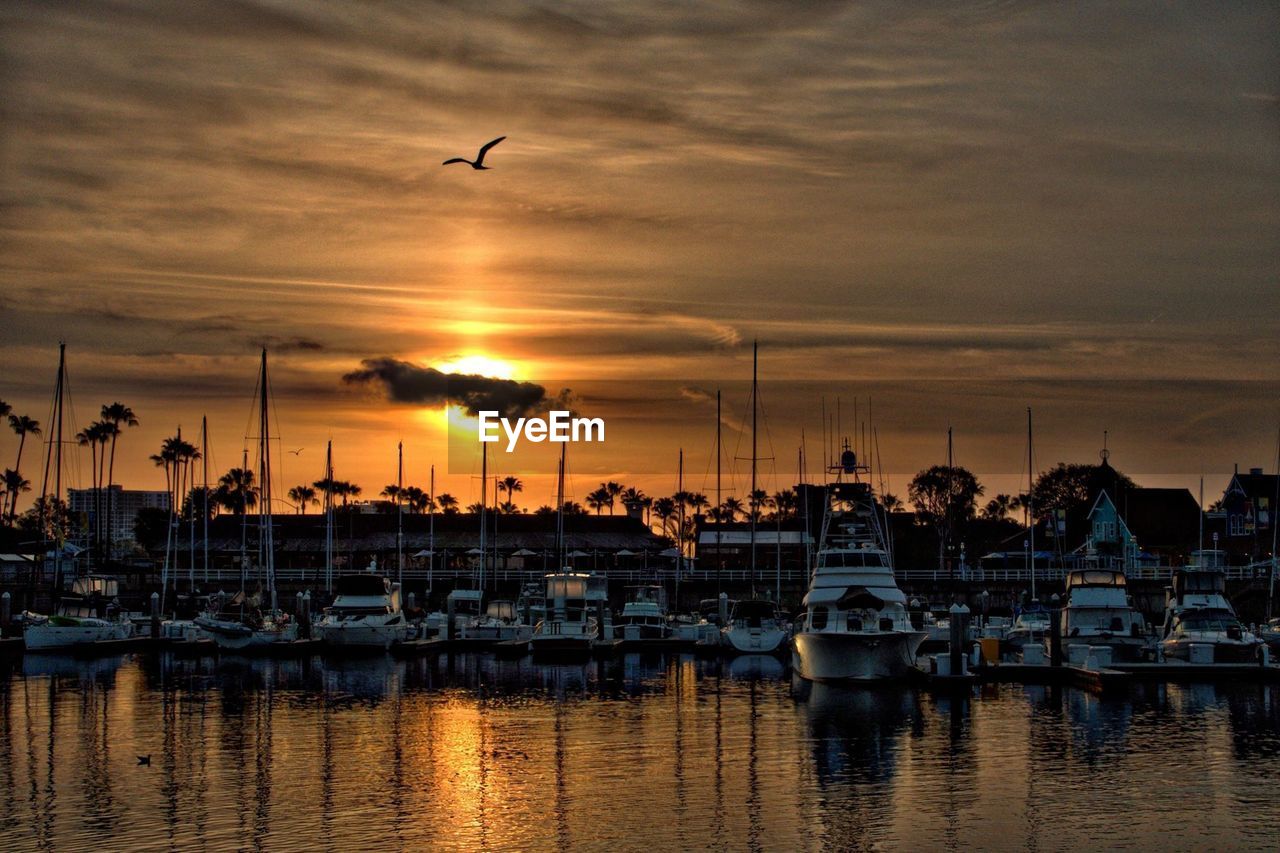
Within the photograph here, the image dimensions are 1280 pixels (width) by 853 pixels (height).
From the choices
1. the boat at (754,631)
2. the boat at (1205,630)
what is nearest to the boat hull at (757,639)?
the boat at (754,631)

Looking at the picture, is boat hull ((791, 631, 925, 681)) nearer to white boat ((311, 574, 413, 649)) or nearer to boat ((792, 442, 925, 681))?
boat ((792, 442, 925, 681))

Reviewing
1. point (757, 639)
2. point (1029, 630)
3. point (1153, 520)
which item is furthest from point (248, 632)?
point (1153, 520)

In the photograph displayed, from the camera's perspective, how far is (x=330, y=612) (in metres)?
86.2

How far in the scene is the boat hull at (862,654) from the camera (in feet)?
199

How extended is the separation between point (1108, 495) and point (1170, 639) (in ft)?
210

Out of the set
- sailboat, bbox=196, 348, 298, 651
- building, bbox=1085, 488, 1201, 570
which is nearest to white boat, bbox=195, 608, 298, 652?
sailboat, bbox=196, 348, 298, 651

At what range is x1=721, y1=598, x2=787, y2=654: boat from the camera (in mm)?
85062

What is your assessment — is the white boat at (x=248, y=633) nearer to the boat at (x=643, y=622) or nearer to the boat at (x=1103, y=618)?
the boat at (x=643, y=622)

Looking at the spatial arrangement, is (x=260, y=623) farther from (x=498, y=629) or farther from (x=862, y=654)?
(x=862, y=654)

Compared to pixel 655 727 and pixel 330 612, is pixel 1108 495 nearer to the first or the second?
pixel 330 612

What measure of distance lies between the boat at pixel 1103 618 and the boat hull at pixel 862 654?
12820 mm

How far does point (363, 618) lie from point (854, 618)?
3283cm

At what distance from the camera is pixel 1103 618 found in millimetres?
73062

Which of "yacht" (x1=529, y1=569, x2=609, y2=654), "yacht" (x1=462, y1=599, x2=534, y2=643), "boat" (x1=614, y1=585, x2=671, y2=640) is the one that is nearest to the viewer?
"yacht" (x1=529, y1=569, x2=609, y2=654)
